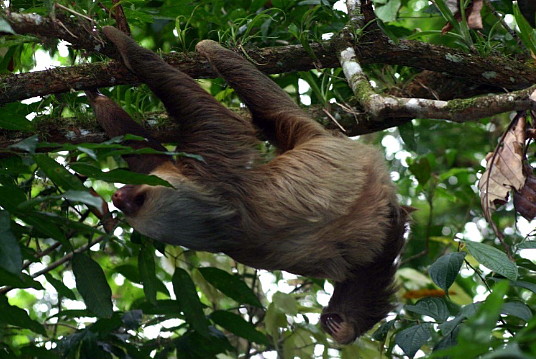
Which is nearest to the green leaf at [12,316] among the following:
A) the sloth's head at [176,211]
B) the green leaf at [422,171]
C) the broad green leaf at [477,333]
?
the sloth's head at [176,211]

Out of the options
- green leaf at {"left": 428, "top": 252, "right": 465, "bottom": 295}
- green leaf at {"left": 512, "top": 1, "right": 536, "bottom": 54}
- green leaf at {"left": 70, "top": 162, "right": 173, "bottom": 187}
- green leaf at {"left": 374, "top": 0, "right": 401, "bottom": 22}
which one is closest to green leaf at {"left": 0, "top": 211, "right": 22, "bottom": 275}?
green leaf at {"left": 70, "top": 162, "right": 173, "bottom": 187}

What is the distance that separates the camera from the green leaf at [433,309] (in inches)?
159

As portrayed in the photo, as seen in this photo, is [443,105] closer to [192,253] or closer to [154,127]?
[154,127]

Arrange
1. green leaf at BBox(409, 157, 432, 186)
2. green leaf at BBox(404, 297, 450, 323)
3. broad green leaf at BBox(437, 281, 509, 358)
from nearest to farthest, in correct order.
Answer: broad green leaf at BBox(437, 281, 509, 358), green leaf at BBox(404, 297, 450, 323), green leaf at BBox(409, 157, 432, 186)

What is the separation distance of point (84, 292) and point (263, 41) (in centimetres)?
261

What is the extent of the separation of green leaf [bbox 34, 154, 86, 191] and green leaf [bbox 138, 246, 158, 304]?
5.15 feet

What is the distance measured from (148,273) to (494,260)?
7.83ft

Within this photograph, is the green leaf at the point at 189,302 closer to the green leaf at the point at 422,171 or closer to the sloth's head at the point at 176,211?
the sloth's head at the point at 176,211

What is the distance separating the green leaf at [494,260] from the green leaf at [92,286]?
2069mm

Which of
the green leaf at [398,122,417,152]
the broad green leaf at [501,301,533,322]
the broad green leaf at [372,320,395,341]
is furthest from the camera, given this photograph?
the green leaf at [398,122,417,152]

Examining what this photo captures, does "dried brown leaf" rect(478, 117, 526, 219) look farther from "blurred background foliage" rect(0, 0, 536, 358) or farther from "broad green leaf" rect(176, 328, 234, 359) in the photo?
"broad green leaf" rect(176, 328, 234, 359)

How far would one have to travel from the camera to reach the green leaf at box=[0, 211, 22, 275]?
311cm

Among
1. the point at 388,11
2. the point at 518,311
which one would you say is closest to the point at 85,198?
the point at 518,311

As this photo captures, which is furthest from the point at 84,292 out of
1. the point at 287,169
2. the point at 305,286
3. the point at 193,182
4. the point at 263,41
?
the point at 305,286
